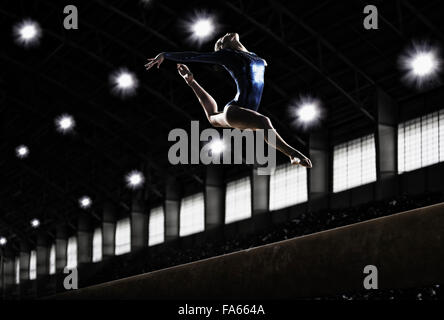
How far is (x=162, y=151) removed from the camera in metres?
32.9

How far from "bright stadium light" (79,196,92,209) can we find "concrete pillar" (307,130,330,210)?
17.9 metres

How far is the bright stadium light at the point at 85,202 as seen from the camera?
38.2 m

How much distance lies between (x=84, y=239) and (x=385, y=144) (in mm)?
26311

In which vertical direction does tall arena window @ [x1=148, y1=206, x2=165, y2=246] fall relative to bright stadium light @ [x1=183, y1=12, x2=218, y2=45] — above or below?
below

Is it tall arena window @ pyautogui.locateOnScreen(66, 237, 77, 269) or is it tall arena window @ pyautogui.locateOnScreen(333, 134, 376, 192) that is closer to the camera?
tall arena window @ pyautogui.locateOnScreen(333, 134, 376, 192)

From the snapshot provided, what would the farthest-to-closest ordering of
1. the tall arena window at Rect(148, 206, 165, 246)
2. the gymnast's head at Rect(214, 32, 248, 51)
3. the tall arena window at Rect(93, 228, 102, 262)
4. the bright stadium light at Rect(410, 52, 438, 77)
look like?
1. the tall arena window at Rect(93, 228, 102, 262)
2. the tall arena window at Rect(148, 206, 165, 246)
3. the bright stadium light at Rect(410, 52, 438, 77)
4. the gymnast's head at Rect(214, 32, 248, 51)

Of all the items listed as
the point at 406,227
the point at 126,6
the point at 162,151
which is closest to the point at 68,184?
the point at 162,151

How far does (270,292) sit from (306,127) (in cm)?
1976

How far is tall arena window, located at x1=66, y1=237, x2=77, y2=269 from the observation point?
4445cm

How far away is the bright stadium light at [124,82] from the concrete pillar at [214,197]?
5290mm

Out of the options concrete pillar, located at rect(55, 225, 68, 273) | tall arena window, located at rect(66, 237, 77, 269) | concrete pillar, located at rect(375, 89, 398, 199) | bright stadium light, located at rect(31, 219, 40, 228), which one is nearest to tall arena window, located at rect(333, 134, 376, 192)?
concrete pillar, located at rect(375, 89, 398, 199)

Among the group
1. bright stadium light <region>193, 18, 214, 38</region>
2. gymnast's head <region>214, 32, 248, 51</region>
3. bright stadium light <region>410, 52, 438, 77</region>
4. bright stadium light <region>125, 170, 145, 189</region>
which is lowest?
gymnast's head <region>214, 32, 248, 51</region>

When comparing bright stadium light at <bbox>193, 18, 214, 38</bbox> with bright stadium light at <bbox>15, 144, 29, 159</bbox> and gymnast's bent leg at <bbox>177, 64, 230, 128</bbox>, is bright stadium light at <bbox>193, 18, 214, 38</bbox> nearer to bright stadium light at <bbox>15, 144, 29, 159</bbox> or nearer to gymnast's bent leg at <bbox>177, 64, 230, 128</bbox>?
gymnast's bent leg at <bbox>177, 64, 230, 128</bbox>

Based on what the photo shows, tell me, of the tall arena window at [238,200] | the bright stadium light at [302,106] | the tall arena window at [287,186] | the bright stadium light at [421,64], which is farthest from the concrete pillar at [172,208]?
the bright stadium light at [421,64]
